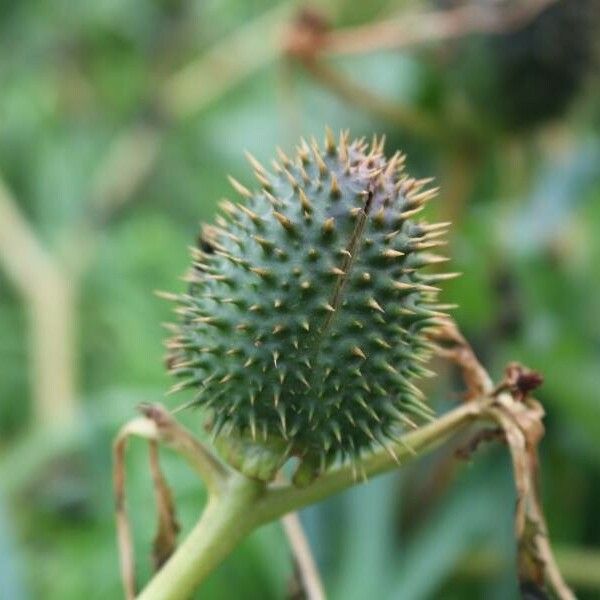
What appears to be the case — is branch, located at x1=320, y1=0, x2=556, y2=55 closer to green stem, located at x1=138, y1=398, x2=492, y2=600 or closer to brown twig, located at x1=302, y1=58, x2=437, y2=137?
brown twig, located at x1=302, y1=58, x2=437, y2=137

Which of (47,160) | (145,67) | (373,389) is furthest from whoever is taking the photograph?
(145,67)

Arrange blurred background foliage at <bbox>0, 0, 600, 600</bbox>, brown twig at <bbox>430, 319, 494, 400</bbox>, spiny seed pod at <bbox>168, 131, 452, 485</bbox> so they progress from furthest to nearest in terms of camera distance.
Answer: blurred background foliage at <bbox>0, 0, 600, 600</bbox> → brown twig at <bbox>430, 319, 494, 400</bbox> → spiny seed pod at <bbox>168, 131, 452, 485</bbox>

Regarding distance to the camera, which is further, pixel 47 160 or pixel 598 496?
pixel 47 160

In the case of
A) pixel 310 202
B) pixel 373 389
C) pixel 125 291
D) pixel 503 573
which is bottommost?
pixel 503 573

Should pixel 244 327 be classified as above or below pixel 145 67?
below

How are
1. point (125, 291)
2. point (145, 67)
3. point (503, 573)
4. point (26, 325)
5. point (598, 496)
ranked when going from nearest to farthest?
1. point (503, 573)
2. point (598, 496)
3. point (125, 291)
4. point (26, 325)
5. point (145, 67)

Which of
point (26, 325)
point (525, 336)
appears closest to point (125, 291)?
point (26, 325)

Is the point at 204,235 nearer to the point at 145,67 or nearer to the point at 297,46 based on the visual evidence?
the point at 297,46

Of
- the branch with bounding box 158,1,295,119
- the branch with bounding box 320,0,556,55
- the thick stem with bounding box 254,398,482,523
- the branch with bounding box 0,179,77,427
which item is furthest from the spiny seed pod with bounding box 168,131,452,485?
the branch with bounding box 158,1,295,119
